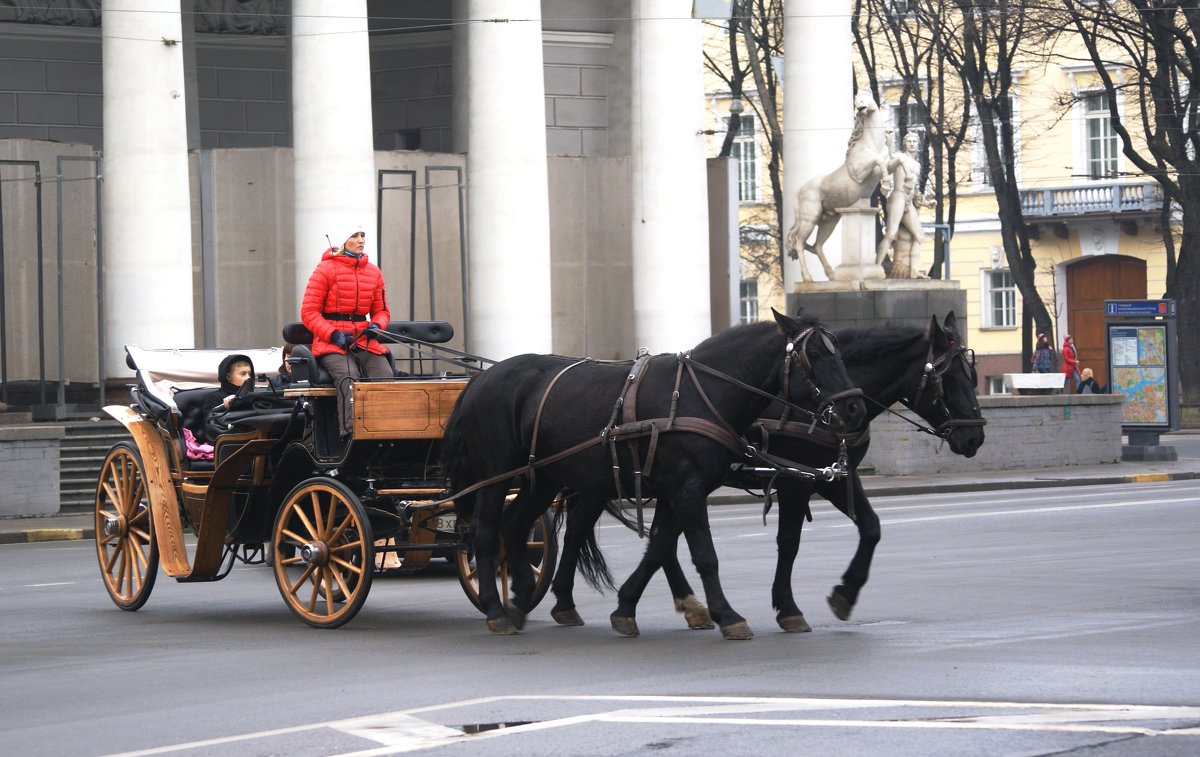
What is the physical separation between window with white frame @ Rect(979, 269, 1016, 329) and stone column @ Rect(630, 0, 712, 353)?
31.7m

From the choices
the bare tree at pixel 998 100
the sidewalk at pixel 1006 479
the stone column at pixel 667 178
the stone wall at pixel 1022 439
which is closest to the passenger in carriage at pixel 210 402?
the sidewalk at pixel 1006 479

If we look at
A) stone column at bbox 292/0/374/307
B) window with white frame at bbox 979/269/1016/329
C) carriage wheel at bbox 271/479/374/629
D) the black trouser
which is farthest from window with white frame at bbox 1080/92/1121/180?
carriage wheel at bbox 271/479/374/629

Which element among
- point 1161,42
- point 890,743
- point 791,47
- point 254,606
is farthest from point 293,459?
point 1161,42

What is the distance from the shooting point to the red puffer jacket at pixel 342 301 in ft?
44.2

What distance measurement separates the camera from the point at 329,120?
28625 mm

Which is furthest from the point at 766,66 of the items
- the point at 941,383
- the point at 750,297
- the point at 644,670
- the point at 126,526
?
the point at 644,670

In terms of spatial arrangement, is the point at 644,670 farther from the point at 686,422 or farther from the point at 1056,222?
the point at 1056,222

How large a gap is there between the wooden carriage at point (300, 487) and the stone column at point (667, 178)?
17802 millimetres

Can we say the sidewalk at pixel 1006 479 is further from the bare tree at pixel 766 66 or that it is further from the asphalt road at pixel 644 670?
the bare tree at pixel 766 66

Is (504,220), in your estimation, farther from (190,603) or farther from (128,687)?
(128,687)

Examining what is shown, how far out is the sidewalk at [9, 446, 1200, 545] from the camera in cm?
2752

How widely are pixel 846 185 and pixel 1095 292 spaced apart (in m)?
32.9

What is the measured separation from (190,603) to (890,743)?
26.2 feet

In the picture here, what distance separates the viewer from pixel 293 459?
43.8 ft
